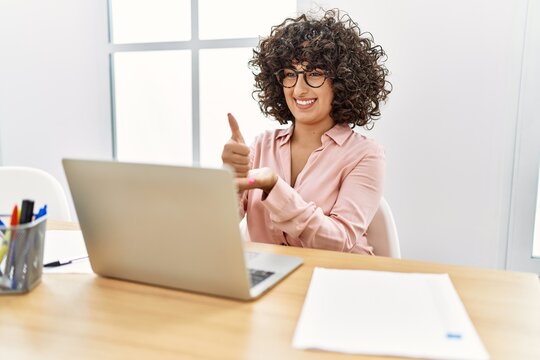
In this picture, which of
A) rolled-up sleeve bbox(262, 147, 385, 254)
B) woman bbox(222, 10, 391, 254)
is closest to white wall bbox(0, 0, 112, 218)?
woman bbox(222, 10, 391, 254)

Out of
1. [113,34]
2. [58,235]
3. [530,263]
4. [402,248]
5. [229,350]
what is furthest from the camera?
[113,34]

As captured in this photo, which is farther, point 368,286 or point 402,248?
point 402,248

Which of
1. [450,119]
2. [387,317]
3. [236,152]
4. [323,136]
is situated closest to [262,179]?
[236,152]

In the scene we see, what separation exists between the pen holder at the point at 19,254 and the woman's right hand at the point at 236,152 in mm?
372

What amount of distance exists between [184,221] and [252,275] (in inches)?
7.7

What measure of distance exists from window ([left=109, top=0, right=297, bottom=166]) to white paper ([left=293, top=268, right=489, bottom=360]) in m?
1.63

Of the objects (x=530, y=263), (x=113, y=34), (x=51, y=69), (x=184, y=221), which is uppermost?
(x=113, y=34)

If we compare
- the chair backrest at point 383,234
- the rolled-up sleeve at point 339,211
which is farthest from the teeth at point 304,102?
the chair backrest at point 383,234

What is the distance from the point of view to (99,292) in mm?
798

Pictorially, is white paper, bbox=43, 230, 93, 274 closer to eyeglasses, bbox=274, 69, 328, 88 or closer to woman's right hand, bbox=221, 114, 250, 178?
woman's right hand, bbox=221, 114, 250, 178

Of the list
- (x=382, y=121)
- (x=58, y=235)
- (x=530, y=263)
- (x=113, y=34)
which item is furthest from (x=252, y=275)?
(x=113, y=34)

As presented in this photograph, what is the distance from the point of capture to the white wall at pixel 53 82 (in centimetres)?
270

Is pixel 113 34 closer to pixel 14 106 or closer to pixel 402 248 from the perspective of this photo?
pixel 14 106

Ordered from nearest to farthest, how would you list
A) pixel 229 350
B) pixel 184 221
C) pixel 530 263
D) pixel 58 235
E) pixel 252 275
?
pixel 229 350, pixel 184 221, pixel 252 275, pixel 58 235, pixel 530 263
